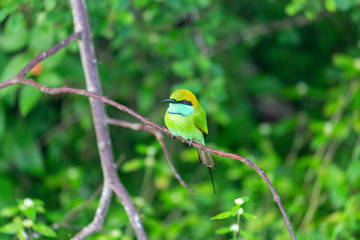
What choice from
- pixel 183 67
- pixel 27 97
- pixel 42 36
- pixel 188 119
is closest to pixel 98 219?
pixel 188 119

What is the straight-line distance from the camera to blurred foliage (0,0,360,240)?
273cm

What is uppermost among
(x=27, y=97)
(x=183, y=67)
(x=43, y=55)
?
(x=183, y=67)

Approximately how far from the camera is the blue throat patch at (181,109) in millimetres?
1892

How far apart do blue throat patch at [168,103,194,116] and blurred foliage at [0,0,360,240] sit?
0.68 meters

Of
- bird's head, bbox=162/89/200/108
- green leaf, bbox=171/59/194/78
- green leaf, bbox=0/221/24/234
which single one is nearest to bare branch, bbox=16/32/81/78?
bird's head, bbox=162/89/200/108

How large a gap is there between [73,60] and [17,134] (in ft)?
2.10

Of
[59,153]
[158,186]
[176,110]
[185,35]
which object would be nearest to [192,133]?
[176,110]

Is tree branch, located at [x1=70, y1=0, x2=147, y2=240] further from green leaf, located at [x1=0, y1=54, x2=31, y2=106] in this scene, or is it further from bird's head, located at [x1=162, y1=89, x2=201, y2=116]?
green leaf, located at [x1=0, y1=54, x2=31, y2=106]

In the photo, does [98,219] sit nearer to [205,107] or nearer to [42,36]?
[42,36]

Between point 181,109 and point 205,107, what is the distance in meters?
1.04

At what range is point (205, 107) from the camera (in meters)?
2.93

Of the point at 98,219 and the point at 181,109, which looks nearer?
the point at 98,219

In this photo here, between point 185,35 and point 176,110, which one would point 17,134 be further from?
point 176,110

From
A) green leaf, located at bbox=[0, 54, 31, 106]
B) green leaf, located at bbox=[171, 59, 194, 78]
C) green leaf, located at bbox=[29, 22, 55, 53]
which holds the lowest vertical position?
green leaf, located at bbox=[0, 54, 31, 106]
